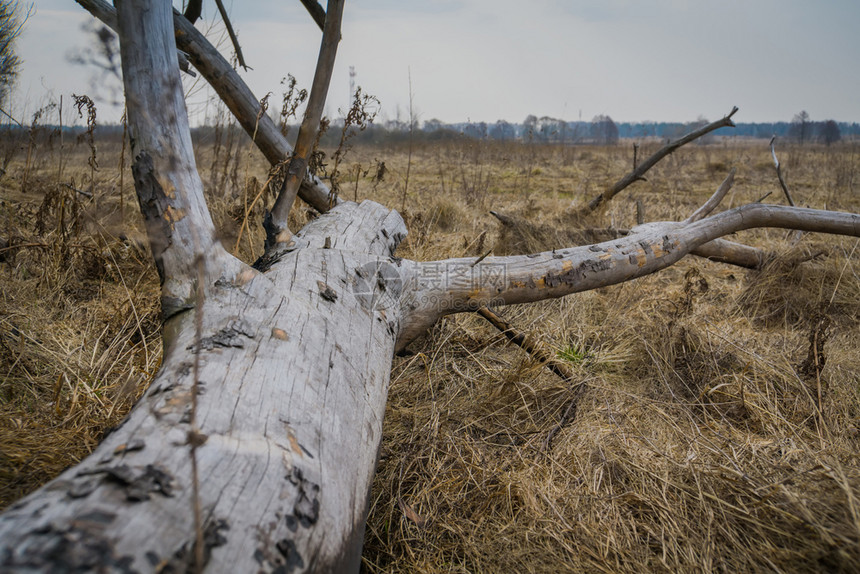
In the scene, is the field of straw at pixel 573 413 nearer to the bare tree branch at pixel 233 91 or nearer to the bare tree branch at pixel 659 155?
the bare tree branch at pixel 233 91

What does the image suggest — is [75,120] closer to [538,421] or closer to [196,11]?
[196,11]

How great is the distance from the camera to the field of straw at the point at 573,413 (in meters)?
1.27

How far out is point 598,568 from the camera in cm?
122

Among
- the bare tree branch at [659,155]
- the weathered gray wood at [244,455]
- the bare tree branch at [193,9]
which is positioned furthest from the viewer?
the bare tree branch at [659,155]

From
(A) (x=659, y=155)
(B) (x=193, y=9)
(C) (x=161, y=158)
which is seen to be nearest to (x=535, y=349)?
(C) (x=161, y=158)

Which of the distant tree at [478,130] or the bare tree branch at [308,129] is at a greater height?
the distant tree at [478,130]

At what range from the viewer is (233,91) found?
3.08 meters

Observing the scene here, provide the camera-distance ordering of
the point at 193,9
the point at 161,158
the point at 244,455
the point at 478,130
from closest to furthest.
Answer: the point at 244,455
the point at 161,158
the point at 193,9
the point at 478,130

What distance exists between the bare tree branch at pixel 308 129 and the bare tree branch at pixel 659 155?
3912 millimetres

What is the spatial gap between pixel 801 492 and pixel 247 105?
11.2 feet

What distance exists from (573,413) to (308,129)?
1966mm

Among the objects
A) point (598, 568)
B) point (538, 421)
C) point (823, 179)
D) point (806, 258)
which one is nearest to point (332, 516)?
point (598, 568)

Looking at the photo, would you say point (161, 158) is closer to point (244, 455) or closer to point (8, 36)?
point (244, 455)

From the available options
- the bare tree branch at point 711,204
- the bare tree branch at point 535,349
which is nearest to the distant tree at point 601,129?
the bare tree branch at point 711,204
